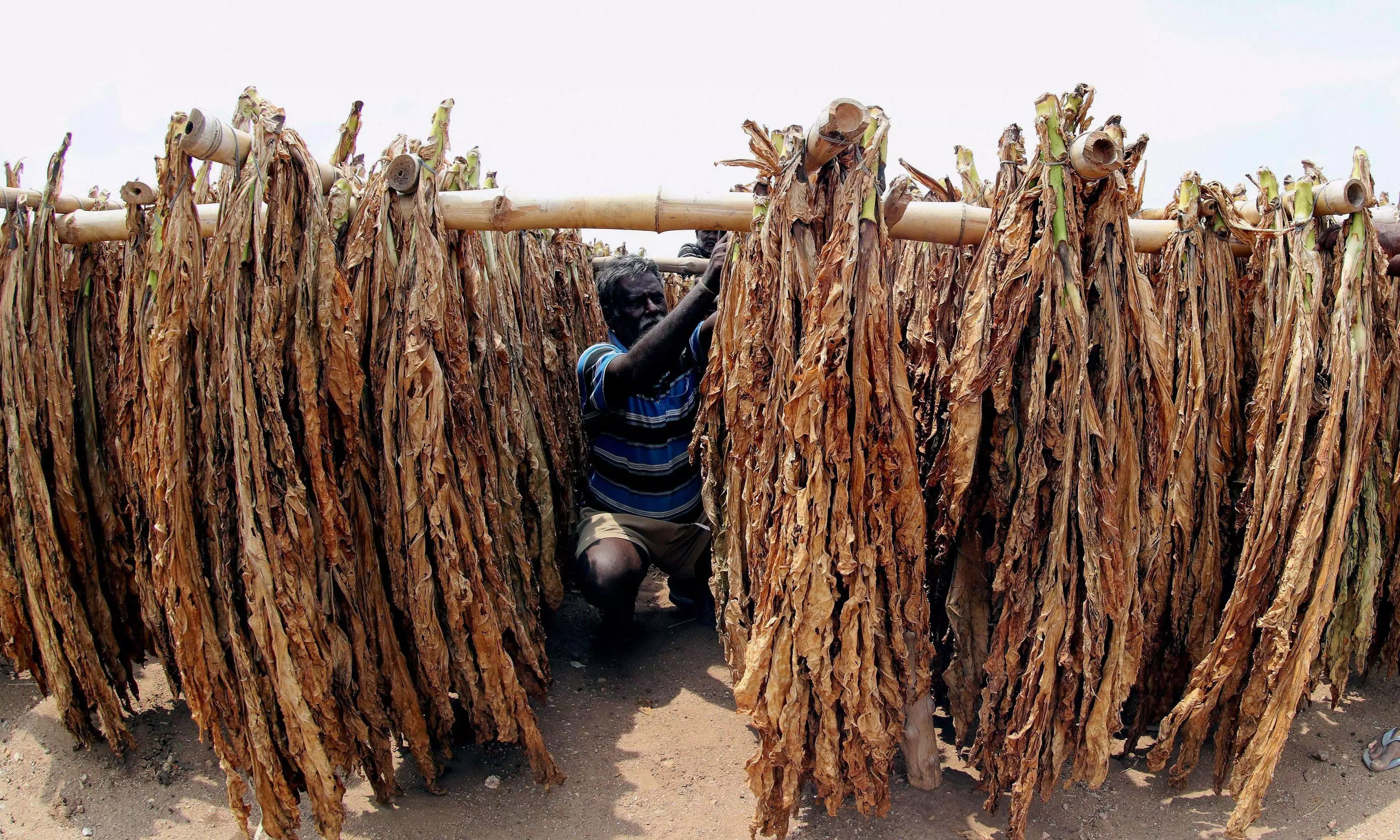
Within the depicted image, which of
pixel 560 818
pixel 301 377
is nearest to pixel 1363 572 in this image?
pixel 560 818

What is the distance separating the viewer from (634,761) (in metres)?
3.03

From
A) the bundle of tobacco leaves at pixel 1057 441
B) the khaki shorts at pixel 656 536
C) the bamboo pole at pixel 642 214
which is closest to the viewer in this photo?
the bundle of tobacco leaves at pixel 1057 441

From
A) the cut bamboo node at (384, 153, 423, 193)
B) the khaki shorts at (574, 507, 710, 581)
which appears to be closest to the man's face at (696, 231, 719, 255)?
the khaki shorts at (574, 507, 710, 581)

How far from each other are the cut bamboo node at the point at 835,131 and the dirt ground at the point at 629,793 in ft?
6.00

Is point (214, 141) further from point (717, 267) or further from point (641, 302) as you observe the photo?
point (641, 302)

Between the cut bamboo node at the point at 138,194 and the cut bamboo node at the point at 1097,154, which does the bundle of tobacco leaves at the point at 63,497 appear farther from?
the cut bamboo node at the point at 1097,154

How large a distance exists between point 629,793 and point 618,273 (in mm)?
2132

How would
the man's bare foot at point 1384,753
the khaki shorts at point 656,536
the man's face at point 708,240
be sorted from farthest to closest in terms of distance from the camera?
the man's face at point 708,240
the khaki shorts at point 656,536
the man's bare foot at point 1384,753

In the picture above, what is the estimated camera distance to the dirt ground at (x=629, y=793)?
2576mm

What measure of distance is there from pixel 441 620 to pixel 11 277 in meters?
1.96

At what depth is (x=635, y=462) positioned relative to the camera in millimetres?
3861

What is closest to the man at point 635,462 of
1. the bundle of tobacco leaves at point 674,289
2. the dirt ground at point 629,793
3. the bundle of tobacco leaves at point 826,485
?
the dirt ground at point 629,793

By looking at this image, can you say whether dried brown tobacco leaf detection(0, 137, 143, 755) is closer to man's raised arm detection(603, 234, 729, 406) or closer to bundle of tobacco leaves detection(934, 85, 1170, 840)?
man's raised arm detection(603, 234, 729, 406)

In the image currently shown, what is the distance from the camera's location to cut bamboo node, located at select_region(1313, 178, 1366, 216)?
2613 millimetres
